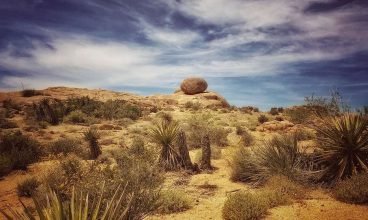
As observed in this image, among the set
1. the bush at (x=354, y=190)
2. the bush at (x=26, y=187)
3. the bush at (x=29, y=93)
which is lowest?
the bush at (x=26, y=187)

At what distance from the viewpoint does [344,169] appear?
24.7 ft

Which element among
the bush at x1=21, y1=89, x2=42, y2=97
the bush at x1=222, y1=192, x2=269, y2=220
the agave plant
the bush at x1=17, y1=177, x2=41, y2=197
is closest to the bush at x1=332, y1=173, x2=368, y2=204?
Result: the agave plant

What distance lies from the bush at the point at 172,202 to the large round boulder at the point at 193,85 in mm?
38325

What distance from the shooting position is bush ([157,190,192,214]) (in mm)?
6914

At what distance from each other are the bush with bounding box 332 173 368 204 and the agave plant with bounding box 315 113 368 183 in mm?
393

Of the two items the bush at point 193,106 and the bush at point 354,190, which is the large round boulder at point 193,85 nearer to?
the bush at point 193,106

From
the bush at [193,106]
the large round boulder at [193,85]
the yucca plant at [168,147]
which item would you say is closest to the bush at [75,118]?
the yucca plant at [168,147]

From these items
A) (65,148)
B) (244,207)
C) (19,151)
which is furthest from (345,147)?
(19,151)

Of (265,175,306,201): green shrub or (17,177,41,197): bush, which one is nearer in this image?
(265,175,306,201): green shrub

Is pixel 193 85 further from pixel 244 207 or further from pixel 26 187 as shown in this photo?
pixel 244 207

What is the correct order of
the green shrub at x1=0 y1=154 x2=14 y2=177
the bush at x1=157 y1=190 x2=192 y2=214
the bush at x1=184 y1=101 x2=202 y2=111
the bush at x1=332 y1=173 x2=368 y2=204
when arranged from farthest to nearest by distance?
1. the bush at x1=184 y1=101 x2=202 y2=111
2. the green shrub at x1=0 y1=154 x2=14 y2=177
3. the bush at x1=157 y1=190 x2=192 y2=214
4. the bush at x1=332 y1=173 x2=368 y2=204

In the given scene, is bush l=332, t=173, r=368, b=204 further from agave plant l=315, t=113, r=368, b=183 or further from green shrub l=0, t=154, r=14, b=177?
green shrub l=0, t=154, r=14, b=177

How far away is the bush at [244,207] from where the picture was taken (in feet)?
20.2

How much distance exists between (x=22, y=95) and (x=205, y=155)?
33.4 m
